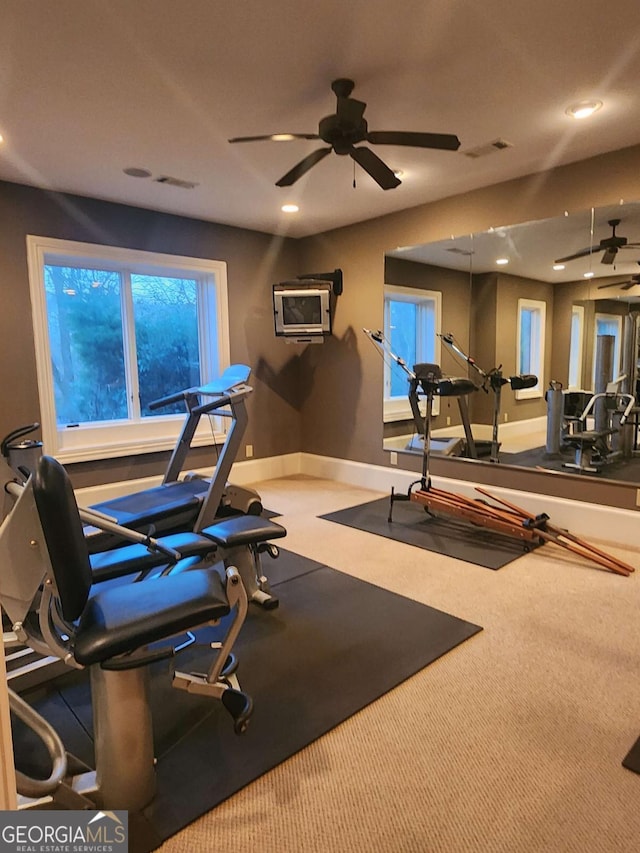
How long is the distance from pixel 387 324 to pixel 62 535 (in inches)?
157

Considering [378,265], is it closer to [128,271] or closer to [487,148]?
[487,148]

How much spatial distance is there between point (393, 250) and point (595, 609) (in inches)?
133

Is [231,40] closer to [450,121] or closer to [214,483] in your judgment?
[450,121]

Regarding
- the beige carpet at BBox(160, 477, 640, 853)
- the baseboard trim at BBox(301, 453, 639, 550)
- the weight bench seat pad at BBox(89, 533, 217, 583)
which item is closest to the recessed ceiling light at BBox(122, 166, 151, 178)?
the weight bench seat pad at BBox(89, 533, 217, 583)

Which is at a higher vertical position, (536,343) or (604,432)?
(536,343)

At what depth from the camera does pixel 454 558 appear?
3.39 metres

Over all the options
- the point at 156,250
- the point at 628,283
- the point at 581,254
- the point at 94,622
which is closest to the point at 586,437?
the point at 628,283

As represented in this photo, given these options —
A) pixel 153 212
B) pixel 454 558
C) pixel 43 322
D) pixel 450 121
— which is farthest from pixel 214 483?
pixel 153 212

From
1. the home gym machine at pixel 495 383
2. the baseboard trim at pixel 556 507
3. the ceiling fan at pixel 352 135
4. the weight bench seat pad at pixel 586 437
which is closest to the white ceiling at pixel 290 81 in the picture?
the ceiling fan at pixel 352 135

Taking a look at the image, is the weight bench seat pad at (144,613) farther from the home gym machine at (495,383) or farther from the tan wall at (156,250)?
the home gym machine at (495,383)

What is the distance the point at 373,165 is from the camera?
267 cm

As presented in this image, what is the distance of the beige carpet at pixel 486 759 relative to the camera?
142 centimetres

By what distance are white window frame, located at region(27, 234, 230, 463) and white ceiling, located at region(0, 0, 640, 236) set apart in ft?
2.01

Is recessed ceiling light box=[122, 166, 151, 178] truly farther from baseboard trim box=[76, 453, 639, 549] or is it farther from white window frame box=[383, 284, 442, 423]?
baseboard trim box=[76, 453, 639, 549]
